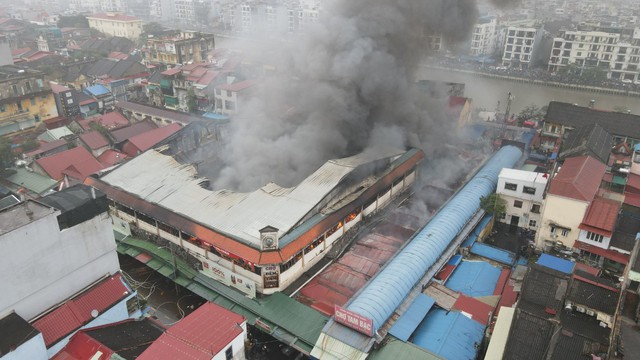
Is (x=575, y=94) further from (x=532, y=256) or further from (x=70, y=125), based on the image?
(x=70, y=125)

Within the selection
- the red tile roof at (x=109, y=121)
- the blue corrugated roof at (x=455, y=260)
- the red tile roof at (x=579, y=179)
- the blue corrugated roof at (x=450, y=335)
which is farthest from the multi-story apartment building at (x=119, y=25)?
the blue corrugated roof at (x=450, y=335)

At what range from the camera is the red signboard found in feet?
46.3

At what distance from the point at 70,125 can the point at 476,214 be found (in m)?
28.8

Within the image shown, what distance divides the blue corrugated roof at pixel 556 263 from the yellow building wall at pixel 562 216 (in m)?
1.36

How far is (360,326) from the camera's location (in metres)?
14.3

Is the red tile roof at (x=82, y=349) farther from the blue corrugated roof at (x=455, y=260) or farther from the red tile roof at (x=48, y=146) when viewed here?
the red tile roof at (x=48, y=146)

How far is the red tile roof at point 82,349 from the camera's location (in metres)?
13.5

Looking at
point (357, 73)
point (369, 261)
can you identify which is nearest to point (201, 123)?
point (357, 73)

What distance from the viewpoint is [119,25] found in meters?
76.8

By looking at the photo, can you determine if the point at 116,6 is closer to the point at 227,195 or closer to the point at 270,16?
the point at 270,16

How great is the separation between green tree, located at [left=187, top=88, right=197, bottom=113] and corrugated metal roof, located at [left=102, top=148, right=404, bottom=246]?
1796 centimetres

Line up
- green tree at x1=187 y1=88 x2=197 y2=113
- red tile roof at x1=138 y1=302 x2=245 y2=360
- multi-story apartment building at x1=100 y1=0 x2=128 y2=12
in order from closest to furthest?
red tile roof at x1=138 y1=302 x2=245 y2=360 < green tree at x1=187 y1=88 x2=197 y2=113 < multi-story apartment building at x1=100 y1=0 x2=128 y2=12

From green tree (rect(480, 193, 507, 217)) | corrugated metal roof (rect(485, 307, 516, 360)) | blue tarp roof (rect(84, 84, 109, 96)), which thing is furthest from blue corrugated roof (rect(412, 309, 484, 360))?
blue tarp roof (rect(84, 84, 109, 96))

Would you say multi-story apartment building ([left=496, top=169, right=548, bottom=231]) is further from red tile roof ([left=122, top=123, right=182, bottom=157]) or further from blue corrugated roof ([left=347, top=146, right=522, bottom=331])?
red tile roof ([left=122, top=123, right=182, bottom=157])
